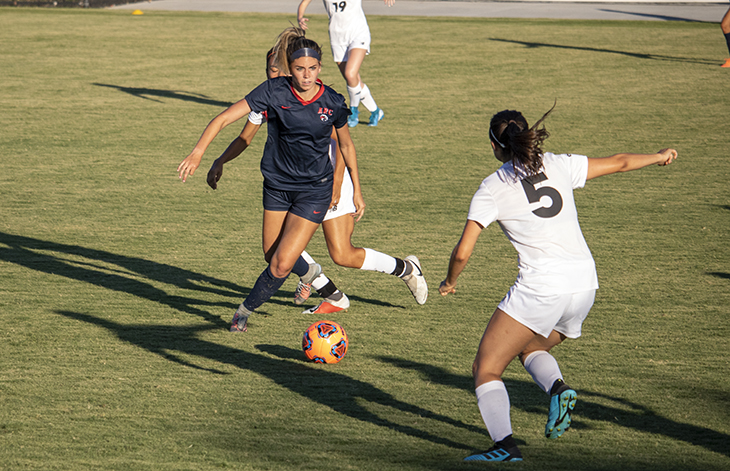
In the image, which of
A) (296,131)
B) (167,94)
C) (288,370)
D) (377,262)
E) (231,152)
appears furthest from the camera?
(167,94)

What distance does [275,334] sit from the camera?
5422 millimetres

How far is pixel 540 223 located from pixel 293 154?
202 cm

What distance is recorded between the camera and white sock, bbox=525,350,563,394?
376 centimetres

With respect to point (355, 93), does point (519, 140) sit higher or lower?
lower

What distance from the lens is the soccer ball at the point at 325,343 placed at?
16.1ft

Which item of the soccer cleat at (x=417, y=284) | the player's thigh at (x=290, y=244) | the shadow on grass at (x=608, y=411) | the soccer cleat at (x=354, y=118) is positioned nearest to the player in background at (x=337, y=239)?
the soccer cleat at (x=417, y=284)

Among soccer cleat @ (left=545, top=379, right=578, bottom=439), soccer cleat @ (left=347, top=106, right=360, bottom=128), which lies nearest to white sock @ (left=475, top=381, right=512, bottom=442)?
soccer cleat @ (left=545, top=379, right=578, bottom=439)

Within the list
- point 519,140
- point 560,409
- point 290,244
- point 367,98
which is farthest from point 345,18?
point 560,409

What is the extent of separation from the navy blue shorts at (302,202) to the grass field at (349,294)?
2.94ft

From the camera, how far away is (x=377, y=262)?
19.2ft

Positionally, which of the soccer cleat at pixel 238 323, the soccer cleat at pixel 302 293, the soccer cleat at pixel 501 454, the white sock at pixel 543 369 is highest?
the white sock at pixel 543 369

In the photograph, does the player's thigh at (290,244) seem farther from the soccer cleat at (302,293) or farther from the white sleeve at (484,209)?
the white sleeve at (484,209)

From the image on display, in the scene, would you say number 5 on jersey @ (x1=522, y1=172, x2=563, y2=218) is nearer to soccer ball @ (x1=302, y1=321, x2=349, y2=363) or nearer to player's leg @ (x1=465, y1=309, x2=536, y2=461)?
player's leg @ (x1=465, y1=309, x2=536, y2=461)

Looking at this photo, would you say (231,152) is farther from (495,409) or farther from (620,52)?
(620,52)
